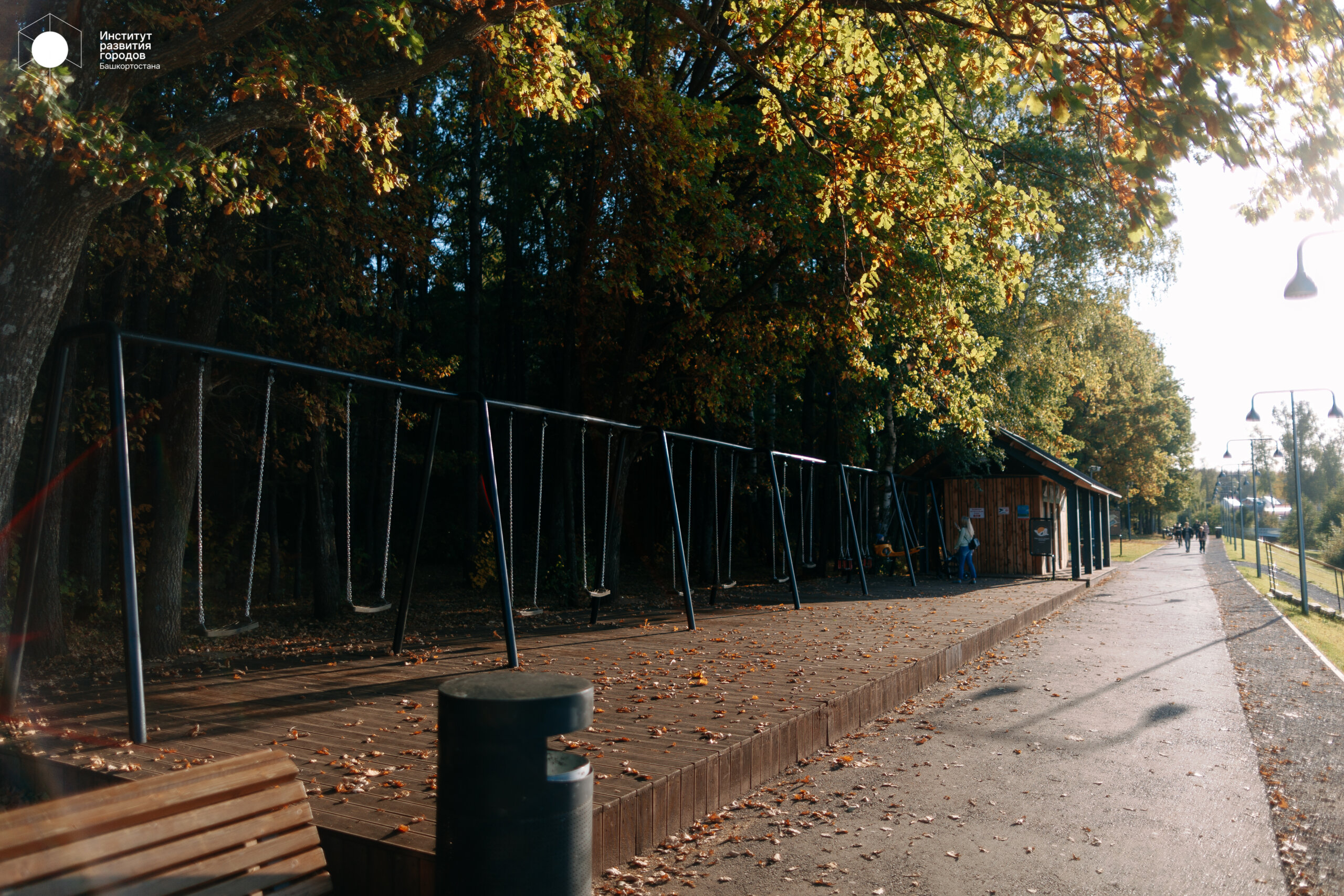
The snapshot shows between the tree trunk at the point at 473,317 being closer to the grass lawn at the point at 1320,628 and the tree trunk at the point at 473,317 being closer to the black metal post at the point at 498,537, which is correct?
the black metal post at the point at 498,537

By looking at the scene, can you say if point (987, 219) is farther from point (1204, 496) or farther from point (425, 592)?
point (1204, 496)

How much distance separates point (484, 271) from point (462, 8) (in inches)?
775

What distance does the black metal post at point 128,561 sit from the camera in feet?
15.9

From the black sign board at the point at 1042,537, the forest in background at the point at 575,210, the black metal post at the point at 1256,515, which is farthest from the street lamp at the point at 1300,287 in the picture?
the black metal post at the point at 1256,515

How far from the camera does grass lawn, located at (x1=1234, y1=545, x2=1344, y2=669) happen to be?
42.7 feet

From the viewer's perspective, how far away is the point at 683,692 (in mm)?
6828

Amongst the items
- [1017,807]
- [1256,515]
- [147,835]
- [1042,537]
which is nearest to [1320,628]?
[1042,537]

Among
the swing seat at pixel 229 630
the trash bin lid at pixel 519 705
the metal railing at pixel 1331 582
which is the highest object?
the trash bin lid at pixel 519 705

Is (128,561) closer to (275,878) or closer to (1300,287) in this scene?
(275,878)

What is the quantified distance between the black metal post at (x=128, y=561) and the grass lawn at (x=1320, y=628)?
1318cm

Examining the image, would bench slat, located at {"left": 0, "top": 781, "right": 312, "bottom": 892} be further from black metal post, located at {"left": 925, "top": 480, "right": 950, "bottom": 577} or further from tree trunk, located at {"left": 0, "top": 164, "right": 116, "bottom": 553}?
black metal post, located at {"left": 925, "top": 480, "right": 950, "bottom": 577}

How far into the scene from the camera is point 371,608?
7.18 meters

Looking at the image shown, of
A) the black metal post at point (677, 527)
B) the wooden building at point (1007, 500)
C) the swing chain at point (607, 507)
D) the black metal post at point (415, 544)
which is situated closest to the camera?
the black metal post at point (415, 544)

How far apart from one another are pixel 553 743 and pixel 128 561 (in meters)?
2.64
